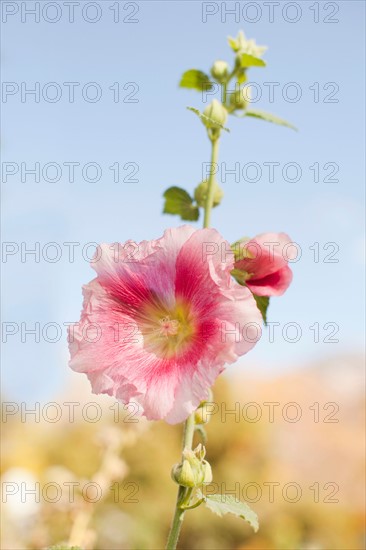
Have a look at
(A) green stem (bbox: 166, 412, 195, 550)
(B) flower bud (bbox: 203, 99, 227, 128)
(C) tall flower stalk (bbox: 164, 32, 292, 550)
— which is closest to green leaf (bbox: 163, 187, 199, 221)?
(C) tall flower stalk (bbox: 164, 32, 292, 550)

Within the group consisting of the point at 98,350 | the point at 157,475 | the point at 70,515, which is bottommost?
the point at 157,475

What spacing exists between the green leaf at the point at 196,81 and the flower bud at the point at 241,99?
5 centimetres

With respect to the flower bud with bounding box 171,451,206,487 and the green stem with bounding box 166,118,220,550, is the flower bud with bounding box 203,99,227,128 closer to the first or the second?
the green stem with bounding box 166,118,220,550

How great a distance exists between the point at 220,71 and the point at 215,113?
9 cm

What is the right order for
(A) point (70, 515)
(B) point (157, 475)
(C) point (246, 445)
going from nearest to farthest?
(A) point (70, 515)
(B) point (157, 475)
(C) point (246, 445)

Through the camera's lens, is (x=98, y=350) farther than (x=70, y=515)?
No

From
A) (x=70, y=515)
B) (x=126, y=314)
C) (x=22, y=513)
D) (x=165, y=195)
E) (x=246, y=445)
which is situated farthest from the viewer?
(x=246, y=445)

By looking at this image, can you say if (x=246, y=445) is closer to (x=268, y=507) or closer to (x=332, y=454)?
(x=268, y=507)

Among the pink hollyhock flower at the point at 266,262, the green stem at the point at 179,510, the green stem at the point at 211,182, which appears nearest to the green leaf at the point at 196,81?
the green stem at the point at 211,182

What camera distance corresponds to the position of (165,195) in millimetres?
906

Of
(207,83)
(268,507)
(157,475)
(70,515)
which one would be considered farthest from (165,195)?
(268,507)

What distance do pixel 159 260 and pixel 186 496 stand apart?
25cm

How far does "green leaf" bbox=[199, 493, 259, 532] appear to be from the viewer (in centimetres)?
69

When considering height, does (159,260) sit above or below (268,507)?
above
